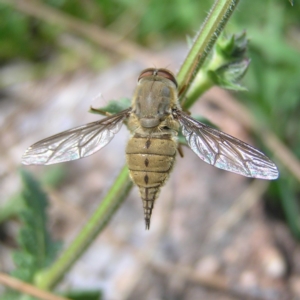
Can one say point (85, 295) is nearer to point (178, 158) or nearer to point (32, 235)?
point (32, 235)

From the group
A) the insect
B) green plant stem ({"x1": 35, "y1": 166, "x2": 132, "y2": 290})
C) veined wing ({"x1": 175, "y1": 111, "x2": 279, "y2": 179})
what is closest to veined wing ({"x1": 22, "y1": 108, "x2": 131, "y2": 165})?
the insect

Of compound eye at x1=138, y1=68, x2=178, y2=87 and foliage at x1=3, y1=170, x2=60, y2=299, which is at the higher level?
compound eye at x1=138, y1=68, x2=178, y2=87

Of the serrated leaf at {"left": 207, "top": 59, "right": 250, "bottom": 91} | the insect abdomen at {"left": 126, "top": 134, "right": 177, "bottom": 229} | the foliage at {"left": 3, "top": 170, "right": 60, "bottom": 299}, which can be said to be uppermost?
the serrated leaf at {"left": 207, "top": 59, "right": 250, "bottom": 91}

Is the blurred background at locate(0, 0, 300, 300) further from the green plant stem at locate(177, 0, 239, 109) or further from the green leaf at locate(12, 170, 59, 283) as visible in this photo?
the green plant stem at locate(177, 0, 239, 109)

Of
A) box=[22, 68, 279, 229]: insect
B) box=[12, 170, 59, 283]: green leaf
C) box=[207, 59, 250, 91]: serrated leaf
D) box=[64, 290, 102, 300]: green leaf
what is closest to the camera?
box=[22, 68, 279, 229]: insect

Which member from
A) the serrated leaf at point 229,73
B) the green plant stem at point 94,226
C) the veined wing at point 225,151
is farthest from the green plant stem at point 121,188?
the veined wing at point 225,151

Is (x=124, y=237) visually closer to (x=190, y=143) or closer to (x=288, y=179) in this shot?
(x=288, y=179)

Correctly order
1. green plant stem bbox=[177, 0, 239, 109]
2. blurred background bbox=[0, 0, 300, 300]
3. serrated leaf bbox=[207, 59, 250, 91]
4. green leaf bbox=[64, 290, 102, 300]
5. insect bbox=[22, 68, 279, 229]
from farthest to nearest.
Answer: blurred background bbox=[0, 0, 300, 300] → green leaf bbox=[64, 290, 102, 300] → serrated leaf bbox=[207, 59, 250, 91] → insect bbox=[22, 68, 279, 229] → green plant stem bbox=[177, 0, 239, 109]

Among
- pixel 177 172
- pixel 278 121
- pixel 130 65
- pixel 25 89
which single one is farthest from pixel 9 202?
pixel 278 121

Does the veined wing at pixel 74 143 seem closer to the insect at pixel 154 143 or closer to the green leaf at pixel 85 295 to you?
the insect at pixel 154 143
